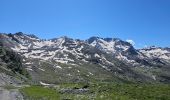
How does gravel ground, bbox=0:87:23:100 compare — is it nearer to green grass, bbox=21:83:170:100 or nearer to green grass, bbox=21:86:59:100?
green grass, bbox=21:86:59:100

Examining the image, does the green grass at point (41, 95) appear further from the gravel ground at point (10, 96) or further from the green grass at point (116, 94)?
the gravel ground at point (10, 96)

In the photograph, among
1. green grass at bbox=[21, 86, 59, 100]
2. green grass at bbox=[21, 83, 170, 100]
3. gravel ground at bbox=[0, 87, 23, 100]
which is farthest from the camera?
gravel ground at bbox=[0, 87, 23, 100]

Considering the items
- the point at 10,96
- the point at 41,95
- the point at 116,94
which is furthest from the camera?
the point at 10,96

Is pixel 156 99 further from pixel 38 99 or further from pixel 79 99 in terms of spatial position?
pixel 38 99

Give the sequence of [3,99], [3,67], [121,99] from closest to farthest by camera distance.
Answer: [121,99] < [3,99] < [3,67]

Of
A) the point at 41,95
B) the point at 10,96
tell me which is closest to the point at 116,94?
the point at 41,95

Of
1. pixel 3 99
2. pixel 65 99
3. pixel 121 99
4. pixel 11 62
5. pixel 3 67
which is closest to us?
pixel 121 99

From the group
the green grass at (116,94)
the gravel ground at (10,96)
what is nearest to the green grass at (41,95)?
the green grass at (116,94)

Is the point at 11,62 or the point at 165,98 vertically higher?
the point at 11,62

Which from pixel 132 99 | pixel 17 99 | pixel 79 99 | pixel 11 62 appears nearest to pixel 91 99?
pixel 79 99

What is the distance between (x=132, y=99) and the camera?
52844 millimetres

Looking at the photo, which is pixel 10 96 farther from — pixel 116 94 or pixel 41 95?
pixel 116 94

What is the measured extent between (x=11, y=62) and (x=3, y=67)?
15.2 m

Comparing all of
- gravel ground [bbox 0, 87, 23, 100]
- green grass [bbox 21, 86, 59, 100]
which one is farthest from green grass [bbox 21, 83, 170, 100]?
gravel ground [bbox 0, 87, 23, 100]
